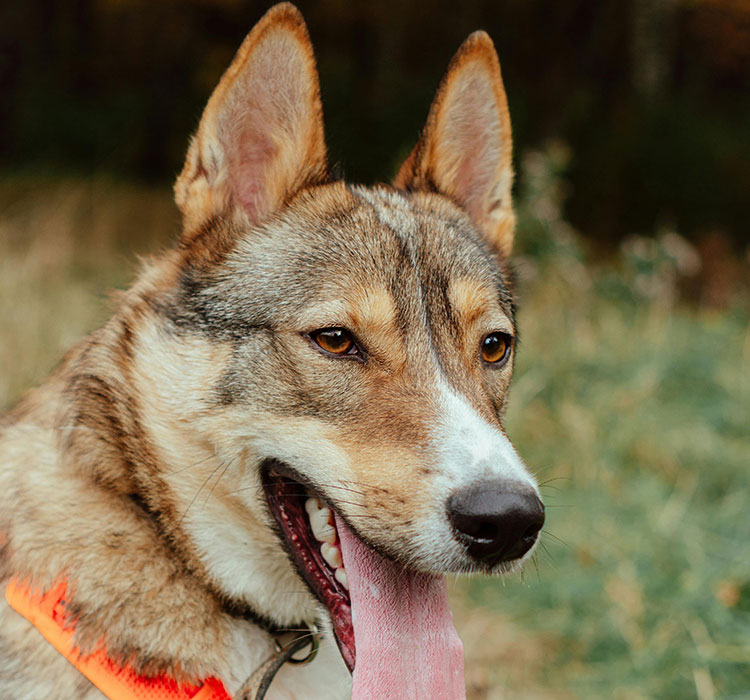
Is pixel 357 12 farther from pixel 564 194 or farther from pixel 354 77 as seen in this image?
pixel 564 194

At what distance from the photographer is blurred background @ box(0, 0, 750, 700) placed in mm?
4371

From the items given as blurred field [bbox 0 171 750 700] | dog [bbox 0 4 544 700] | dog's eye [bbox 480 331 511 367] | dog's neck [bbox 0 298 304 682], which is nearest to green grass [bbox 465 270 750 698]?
blurred field [bbox 0 171 750 700]

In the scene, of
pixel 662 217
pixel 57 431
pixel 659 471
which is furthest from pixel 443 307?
pixel 662 217

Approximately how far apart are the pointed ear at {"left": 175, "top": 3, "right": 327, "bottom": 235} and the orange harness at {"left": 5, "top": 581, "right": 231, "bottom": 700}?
1261 mm

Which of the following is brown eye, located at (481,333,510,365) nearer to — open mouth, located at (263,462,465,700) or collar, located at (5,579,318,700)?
open mouth, located at (263,462,465,700)

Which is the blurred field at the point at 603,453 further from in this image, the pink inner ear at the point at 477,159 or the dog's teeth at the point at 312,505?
the pink inner ear at the point at 477,159

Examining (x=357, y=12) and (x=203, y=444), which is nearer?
(x=203, y=444)

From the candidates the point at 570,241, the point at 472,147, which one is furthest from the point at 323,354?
the point at 570,241

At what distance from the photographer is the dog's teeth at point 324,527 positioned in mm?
2580

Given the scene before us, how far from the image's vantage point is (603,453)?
587 cm

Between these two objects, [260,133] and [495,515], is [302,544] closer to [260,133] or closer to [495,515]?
[495,515]

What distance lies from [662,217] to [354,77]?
282 inches

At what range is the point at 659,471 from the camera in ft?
19.2

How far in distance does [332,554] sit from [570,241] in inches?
237
